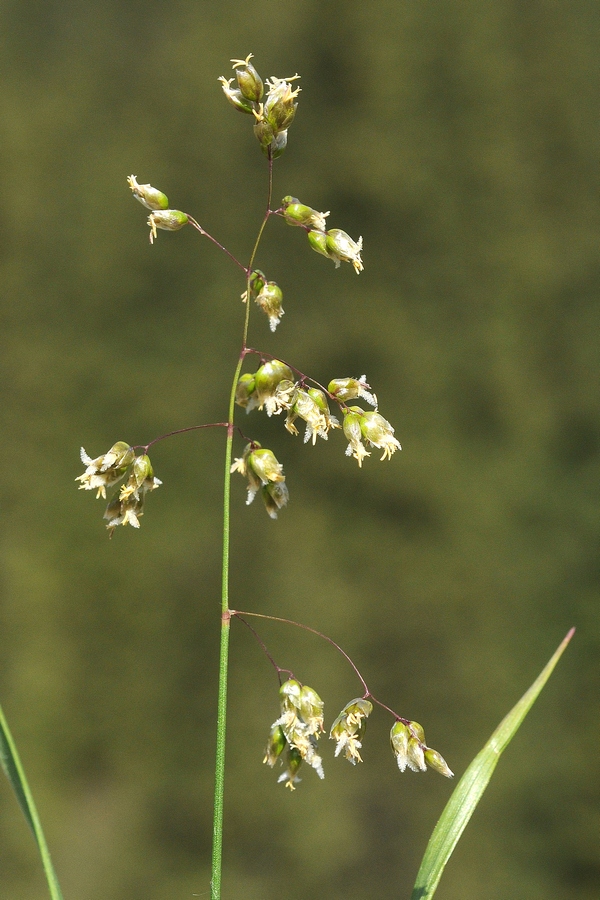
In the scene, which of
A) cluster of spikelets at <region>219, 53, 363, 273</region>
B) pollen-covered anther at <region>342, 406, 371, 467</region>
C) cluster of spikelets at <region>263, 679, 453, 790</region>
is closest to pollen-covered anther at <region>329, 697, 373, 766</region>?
cluster of spikelets at <region>263, 679, 453, 790</region>

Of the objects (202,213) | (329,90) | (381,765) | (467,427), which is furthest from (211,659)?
(329,90)

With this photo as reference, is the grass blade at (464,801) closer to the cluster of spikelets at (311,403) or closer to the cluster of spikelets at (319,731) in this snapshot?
the cluster of spikelets at (319,731)

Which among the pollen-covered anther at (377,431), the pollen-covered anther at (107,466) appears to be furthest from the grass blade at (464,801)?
the pollen-covered anther at (107,466)

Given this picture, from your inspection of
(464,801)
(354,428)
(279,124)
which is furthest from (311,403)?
(464,801)

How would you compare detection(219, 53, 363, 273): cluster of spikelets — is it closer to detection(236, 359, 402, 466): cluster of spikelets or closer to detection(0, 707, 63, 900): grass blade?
detection(236, 359, 402, 466): cluster of spikelets

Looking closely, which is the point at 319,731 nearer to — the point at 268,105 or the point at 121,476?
the point at 121,476

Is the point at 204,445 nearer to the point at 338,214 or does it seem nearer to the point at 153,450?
the point at 153,450
